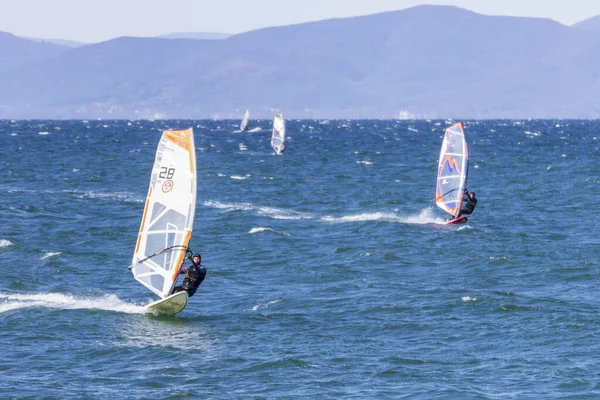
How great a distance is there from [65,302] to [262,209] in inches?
931

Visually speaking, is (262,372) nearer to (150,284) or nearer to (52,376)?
(52,376)

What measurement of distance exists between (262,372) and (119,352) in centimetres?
355

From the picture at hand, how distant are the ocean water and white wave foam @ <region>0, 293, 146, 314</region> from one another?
0.08m

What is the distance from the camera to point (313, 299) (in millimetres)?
30750

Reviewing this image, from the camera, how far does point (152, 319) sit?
27766mm

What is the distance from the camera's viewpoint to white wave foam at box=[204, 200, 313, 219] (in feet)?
165

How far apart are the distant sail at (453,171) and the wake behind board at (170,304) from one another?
20.6 m

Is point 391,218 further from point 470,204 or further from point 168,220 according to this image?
point 168,220

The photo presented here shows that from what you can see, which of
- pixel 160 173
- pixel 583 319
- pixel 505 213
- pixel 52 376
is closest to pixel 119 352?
pixel 52 376

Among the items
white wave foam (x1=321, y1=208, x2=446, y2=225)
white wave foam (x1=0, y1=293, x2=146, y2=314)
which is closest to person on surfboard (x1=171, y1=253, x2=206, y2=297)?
white wave foam (x1=0, y1=293, x2=146, y2=314)

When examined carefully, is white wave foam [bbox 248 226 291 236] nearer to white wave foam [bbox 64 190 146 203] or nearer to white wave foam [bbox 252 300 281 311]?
white wave foam [bbox 64 190 146 203]

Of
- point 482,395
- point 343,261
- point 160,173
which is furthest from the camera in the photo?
point 343,261

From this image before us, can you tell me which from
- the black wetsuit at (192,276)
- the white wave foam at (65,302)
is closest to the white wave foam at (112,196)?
the white wave foam at (65,302)

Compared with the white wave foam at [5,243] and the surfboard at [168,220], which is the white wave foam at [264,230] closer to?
the white wave foam at [5,243]
